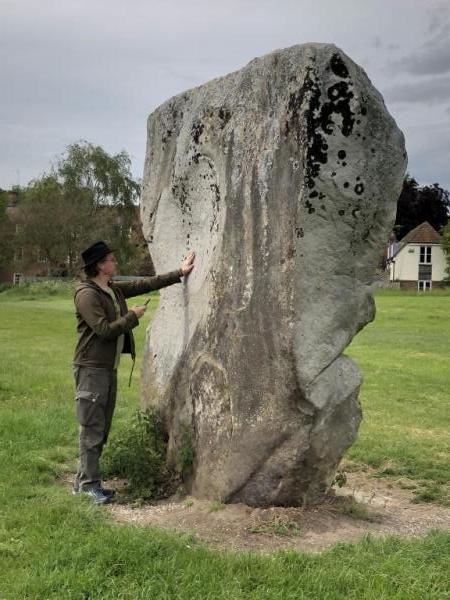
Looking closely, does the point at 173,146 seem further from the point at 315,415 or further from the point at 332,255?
the point at 315,415

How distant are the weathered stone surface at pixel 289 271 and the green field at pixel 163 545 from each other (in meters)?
0.90

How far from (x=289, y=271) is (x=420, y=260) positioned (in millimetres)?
64407

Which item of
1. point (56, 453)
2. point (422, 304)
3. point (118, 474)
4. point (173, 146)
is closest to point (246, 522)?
point (118, 474)

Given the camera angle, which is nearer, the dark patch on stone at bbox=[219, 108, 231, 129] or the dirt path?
the dirt path

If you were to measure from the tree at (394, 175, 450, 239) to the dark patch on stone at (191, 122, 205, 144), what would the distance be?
67.3 meters

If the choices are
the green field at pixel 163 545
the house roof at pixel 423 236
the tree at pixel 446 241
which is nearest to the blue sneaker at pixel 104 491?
the green field at pixel 163 545

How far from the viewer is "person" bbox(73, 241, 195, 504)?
21.2 feet

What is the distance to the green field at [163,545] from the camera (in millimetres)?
4660

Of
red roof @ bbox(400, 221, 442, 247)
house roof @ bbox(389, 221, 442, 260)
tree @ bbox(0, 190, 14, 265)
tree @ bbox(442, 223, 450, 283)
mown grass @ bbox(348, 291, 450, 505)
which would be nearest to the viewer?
mown grass @ bbox(348, 291, 450, 505)

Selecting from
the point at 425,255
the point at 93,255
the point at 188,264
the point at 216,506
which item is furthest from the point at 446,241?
the point at 216,506

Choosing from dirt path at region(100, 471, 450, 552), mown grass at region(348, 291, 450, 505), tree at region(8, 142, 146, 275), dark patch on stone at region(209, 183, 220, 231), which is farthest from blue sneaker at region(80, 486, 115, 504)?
tree at region(8, 142, 146, 275)

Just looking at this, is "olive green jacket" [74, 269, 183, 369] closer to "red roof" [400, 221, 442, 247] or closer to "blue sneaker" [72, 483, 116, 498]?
"blue sneaker" [72, 483, 116, 498]

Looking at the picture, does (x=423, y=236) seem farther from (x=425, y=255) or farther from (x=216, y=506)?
(x=216, y=506)

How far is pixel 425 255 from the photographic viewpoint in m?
67.2
